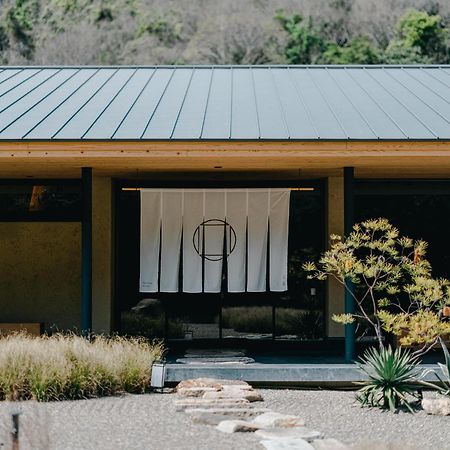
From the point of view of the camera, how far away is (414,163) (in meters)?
12.7

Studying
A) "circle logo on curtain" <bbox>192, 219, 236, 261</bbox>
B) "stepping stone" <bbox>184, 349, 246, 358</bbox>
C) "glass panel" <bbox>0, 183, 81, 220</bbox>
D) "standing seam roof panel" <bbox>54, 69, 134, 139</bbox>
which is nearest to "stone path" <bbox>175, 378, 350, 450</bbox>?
"stepping stone" <bbox>184, 349, 246, 358</bbox>

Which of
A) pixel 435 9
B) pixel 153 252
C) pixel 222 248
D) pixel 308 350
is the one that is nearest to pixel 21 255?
pixel 153 252

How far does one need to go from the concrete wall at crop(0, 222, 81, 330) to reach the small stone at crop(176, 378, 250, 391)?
15.1 feet

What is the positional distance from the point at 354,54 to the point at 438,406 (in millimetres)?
33245

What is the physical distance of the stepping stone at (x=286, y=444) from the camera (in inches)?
297

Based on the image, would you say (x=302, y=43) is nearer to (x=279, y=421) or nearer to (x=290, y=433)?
(x=279, y=421)

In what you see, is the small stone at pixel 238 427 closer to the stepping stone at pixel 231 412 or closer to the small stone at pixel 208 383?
the stepping stone at pixel 231 412

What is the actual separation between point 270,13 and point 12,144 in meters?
39.8

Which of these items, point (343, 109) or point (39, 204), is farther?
point (39, 204)

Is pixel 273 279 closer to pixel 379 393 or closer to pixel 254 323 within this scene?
pixel 254 323

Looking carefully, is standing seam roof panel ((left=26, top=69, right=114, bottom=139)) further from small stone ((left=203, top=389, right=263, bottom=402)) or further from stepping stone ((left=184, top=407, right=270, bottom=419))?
stepping stone ((left=184, top=407, right=270, bottom=419))

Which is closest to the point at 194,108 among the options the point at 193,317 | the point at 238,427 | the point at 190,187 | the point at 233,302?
the point at 190,187

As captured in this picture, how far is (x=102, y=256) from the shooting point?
14797mm

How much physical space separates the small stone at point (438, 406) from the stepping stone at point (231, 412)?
6.15 ft
